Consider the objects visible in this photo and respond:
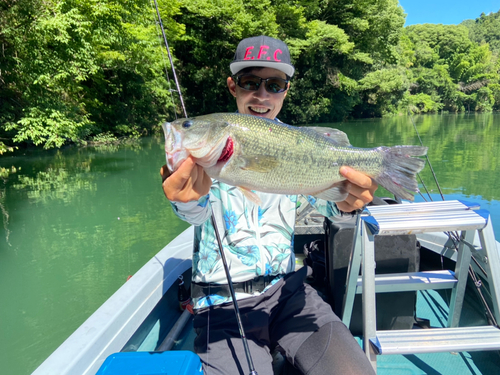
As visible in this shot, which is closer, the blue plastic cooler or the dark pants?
the blue plastic cooler

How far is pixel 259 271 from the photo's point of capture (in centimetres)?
223

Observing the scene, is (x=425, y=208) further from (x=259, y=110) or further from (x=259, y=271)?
(x=259, y=110)

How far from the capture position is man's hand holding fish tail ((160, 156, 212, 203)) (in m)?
1.69

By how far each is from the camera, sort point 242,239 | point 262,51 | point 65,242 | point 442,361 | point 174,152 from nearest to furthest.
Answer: point 174,152 < point 242,239 < point 262,51 < point 442,361 < point 65,242

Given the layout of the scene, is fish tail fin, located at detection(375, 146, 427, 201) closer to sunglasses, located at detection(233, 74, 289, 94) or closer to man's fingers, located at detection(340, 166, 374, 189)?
man's fingers, located at detection(340, 166, 374, 189)

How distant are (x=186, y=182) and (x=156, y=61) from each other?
24.8 meters

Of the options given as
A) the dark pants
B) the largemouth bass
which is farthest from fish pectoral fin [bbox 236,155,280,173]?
the dark pants

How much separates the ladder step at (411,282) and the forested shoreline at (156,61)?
583 inches

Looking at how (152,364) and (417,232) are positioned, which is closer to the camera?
(152,364)

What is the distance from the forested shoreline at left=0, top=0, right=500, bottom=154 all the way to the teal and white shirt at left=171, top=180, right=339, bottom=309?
14084mm

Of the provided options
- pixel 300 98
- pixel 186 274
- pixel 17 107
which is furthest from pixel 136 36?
pixel 186 274

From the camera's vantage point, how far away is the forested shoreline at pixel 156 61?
47.9 feet

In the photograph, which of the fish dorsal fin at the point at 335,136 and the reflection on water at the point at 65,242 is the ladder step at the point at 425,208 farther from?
the reflection on water at the point at 65,242

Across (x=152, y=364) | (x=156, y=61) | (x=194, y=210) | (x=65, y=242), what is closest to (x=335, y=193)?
(x=194, y=210)
